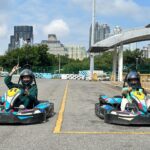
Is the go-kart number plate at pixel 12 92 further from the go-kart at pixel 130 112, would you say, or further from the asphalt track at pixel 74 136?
the go-kart at pixel 130 112

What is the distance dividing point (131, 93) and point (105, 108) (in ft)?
2.46

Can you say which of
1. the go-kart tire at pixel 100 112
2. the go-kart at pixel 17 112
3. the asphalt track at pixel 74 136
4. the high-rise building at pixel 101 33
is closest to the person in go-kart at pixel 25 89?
the go-kart at pixel 17 112

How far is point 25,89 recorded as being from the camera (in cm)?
1103

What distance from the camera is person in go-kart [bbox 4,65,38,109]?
10.7 metres

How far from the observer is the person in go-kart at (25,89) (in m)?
10.7

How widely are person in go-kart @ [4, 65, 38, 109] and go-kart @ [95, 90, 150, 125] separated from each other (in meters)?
1.81

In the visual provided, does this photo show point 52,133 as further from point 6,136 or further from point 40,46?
point 40,46

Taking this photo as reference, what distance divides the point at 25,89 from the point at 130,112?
9.21 ft

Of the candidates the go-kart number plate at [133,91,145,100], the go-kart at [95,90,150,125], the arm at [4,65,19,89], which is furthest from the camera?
the arm at [4,65,19,89]

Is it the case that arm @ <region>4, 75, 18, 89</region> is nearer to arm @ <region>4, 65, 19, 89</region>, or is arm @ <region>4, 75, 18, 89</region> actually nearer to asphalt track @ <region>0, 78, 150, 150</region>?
arm @ <region>4, 65, 19, 89</region>

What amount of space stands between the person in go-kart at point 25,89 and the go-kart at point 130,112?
1813mm

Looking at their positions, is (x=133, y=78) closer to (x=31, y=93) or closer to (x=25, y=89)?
(x=31, y=93)

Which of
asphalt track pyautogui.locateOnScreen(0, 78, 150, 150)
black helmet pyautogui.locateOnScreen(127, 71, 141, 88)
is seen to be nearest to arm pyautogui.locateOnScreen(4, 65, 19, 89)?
asphalt track pyautogui.locateOnScreen(0, 78, 150, 150)

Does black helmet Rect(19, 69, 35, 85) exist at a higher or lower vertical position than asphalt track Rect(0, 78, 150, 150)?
higher
